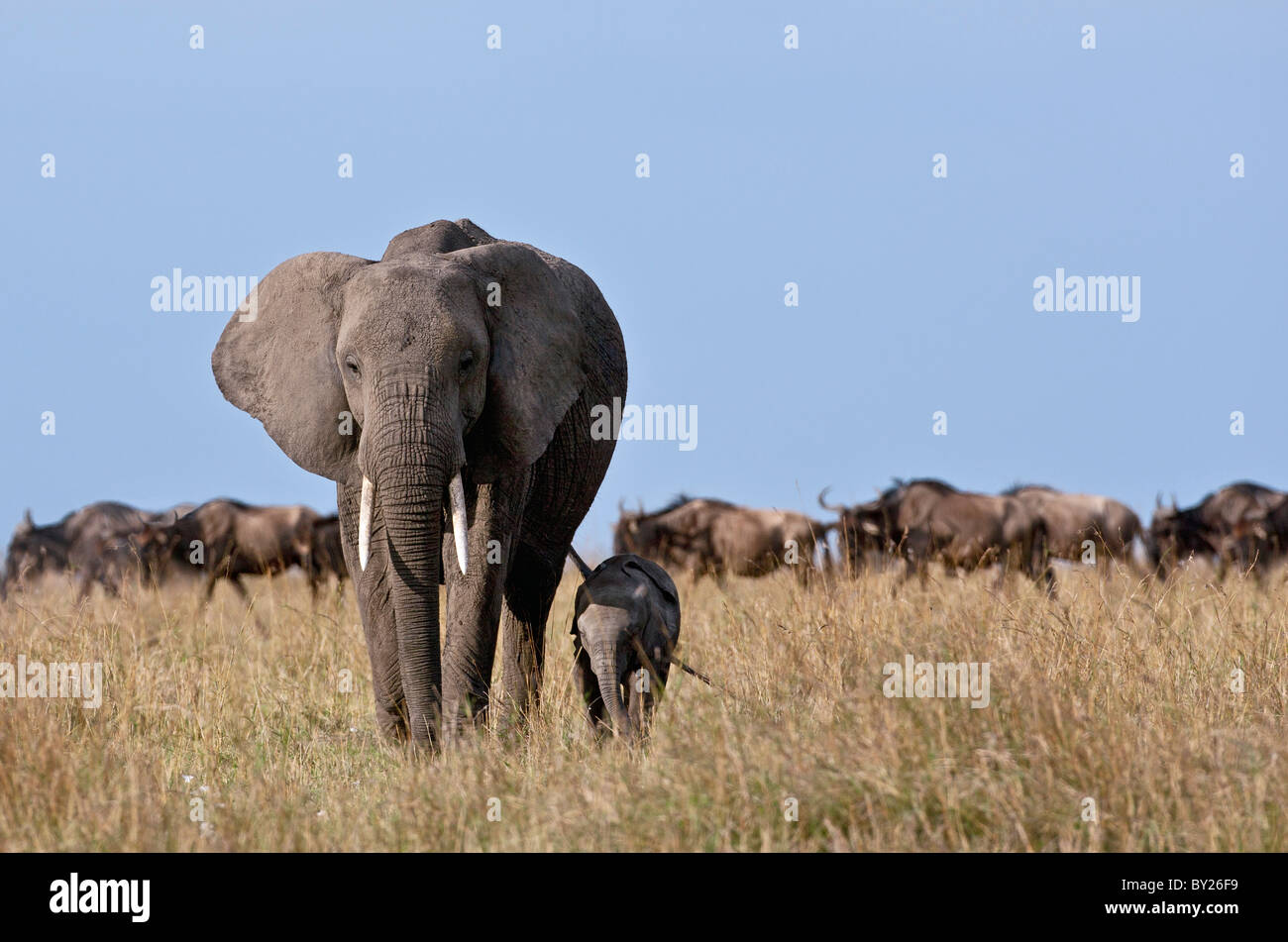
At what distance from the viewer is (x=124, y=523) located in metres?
23.9

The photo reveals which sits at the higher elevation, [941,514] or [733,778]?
[941,514]

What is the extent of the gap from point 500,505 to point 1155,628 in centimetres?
469

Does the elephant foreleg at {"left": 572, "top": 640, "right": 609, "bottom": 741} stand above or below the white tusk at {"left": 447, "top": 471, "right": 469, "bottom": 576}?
below

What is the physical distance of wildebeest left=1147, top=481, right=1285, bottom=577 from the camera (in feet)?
78.3

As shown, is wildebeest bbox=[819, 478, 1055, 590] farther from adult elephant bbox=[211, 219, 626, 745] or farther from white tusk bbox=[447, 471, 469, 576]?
white tusk bbox=[447, 471, 469, 576]

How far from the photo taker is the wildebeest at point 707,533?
23375mm

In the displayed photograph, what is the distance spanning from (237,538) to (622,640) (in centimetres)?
1520

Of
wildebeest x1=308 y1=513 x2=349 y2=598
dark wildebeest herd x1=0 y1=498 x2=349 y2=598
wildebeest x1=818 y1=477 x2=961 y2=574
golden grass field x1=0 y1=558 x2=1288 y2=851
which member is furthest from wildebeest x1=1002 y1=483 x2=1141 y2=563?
golden grass field x1=0 y1=558 x2=1288 y2=851

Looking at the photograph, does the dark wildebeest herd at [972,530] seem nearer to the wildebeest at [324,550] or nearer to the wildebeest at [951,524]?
the wildebeest at [951,524]

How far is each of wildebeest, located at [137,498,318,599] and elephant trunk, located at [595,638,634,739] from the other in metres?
14.3

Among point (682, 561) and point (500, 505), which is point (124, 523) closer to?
point (682, 561)

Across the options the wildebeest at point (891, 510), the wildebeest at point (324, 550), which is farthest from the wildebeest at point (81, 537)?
the wildebeest at point (891, 510)

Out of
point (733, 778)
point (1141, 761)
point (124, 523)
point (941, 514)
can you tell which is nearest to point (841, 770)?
point (733, 778)
